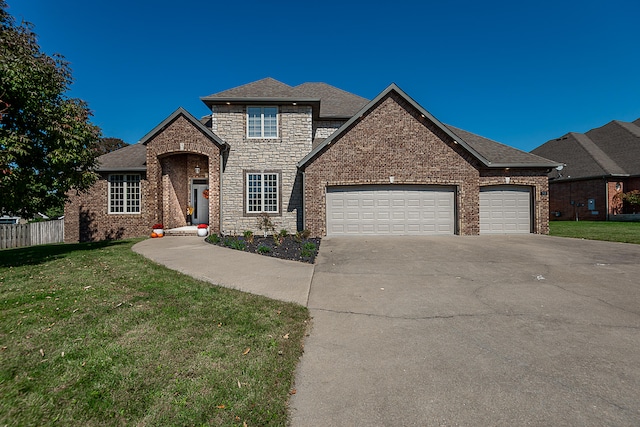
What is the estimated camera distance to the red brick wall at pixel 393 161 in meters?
13.7

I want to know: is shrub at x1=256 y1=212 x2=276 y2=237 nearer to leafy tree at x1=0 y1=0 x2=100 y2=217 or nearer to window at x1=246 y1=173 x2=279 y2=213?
window at x1=246 y1=173 x2=279 y2=213

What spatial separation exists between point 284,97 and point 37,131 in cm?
967

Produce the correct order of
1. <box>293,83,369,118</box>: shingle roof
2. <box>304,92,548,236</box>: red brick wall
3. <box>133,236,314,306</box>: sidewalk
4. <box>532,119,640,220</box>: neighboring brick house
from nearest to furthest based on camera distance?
<box>133,236,314,306</box>: sidewalk
<box>304,92,548,236</box>: red brick wall
<box>293,83,369,118</box>: shingle roof
<box>532,119,640,220</box>: neighboring brick house

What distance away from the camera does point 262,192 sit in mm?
15141

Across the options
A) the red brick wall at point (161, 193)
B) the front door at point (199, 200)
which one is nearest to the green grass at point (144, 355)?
the red brick wall at point (161, 193)

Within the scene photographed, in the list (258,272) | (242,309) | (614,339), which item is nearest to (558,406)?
(614,339)

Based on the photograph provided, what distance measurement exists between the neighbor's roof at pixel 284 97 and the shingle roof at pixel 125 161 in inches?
195

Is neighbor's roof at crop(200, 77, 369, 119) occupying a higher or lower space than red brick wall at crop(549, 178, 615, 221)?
higher

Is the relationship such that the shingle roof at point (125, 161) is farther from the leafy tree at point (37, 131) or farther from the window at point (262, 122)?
the window at point (262, 122)

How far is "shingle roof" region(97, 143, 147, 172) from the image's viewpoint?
14828 millimetres

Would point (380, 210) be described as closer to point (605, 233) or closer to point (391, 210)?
point (391, 210)

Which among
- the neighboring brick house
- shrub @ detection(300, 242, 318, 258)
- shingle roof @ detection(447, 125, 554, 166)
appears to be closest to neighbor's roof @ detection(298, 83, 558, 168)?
shingle roof @ detection(447, 125, 554, 166)

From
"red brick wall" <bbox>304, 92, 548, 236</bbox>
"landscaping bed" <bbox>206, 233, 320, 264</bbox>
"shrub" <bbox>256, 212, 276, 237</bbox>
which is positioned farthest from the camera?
"shrub" <bbox>256, 212, 276, 237</bbox>

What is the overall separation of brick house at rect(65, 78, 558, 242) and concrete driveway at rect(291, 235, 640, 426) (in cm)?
686
